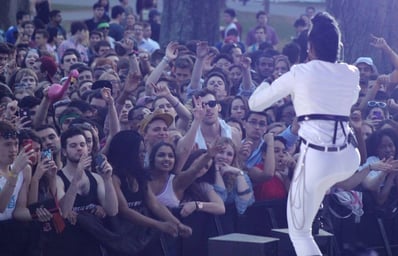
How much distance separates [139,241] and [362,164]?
10.2 feet

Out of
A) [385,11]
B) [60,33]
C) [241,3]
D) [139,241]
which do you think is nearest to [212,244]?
[139,241]

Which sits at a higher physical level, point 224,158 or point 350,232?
point 224,158

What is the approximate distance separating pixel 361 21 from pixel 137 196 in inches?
332

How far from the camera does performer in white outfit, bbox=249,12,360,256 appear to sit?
8.59m

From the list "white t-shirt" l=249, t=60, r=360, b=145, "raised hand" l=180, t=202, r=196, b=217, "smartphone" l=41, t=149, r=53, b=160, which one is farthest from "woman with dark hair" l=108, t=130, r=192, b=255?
"white t-shirt" l=249, t=60, r=360, b=145

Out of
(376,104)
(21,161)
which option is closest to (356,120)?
(376,104)

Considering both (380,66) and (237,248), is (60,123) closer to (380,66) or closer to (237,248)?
(237,248)

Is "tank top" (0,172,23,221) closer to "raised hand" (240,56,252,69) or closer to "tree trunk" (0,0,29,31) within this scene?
"raised hand" (240,56,252,69)

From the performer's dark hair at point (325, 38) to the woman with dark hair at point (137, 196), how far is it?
226 centimetres

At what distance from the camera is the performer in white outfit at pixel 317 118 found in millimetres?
8594

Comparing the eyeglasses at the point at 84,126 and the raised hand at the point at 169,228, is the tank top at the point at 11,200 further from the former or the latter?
the raised hand at the point at 169,228

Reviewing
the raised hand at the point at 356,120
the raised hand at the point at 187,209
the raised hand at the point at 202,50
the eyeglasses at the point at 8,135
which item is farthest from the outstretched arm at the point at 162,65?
the eyeglasses at the point at 8,135

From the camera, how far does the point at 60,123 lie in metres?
11.8

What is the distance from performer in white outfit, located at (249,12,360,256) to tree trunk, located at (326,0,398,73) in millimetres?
9131
